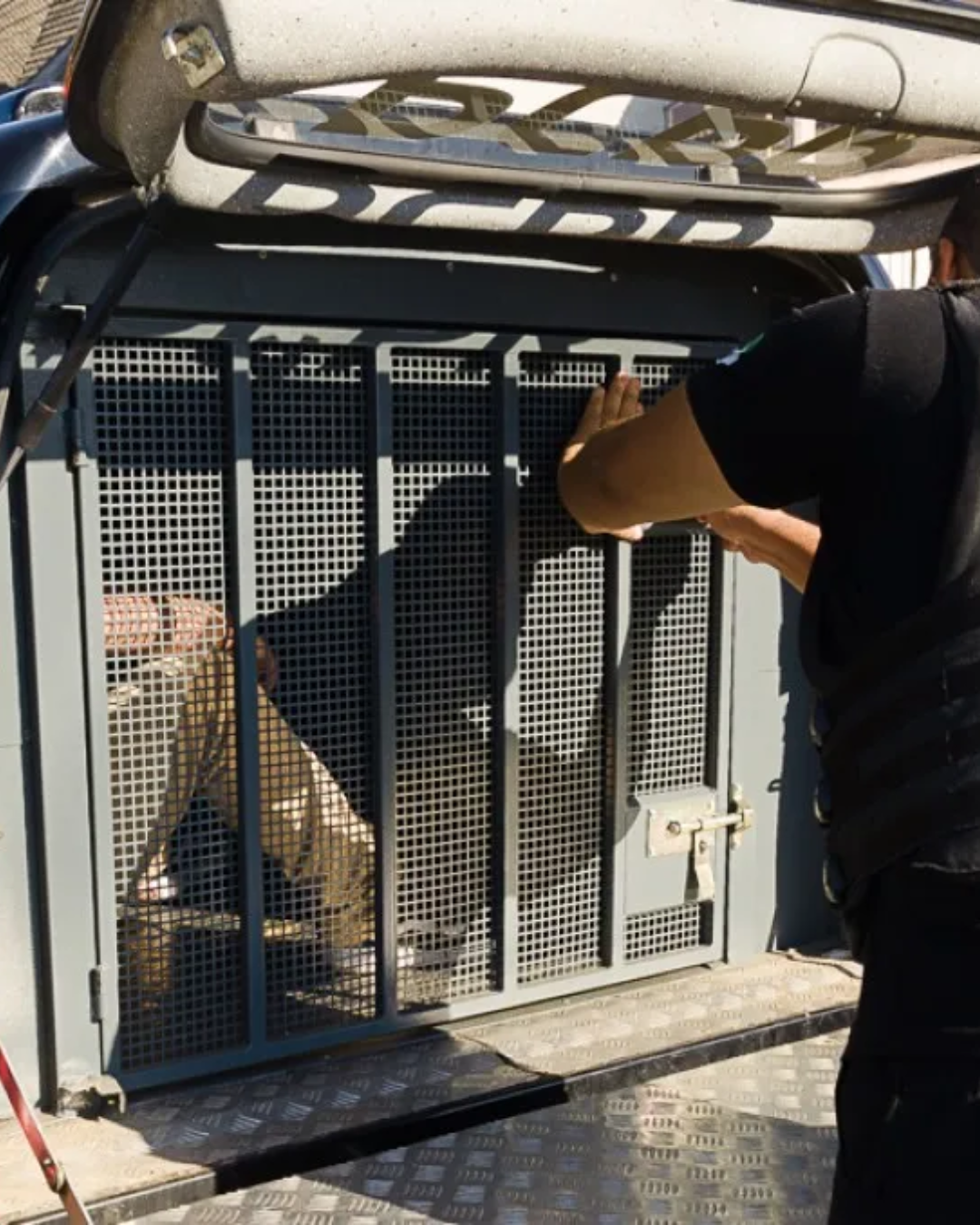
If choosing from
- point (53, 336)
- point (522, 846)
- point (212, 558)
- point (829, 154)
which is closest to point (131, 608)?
point (212, 558)

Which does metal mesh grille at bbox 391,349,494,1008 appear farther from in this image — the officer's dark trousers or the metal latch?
the officer's dark trousers

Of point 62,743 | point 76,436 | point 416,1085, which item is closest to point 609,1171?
point 416,1085

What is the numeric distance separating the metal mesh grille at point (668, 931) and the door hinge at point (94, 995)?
1.10 metres

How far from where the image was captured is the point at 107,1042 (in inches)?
95.1

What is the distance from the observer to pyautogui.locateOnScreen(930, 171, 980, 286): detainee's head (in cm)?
199

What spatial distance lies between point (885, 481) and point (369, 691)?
4.11ft

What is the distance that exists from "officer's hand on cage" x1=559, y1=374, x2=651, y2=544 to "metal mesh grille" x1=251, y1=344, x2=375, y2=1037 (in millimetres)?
437

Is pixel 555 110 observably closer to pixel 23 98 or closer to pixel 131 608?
pixel 23 98

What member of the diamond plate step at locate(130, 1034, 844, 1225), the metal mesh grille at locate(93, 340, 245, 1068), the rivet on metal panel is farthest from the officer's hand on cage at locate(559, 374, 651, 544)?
the rivet on metal panel

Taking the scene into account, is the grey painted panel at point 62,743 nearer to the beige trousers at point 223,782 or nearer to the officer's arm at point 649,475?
the beige trousers at point 223,782

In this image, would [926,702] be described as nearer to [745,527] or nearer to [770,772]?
[745,527]

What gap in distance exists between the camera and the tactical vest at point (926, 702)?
5.16 ft

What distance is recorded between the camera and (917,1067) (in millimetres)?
1604

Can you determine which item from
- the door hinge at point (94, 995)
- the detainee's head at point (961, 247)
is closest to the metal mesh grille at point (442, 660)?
the door hinge at point (94, 995)
